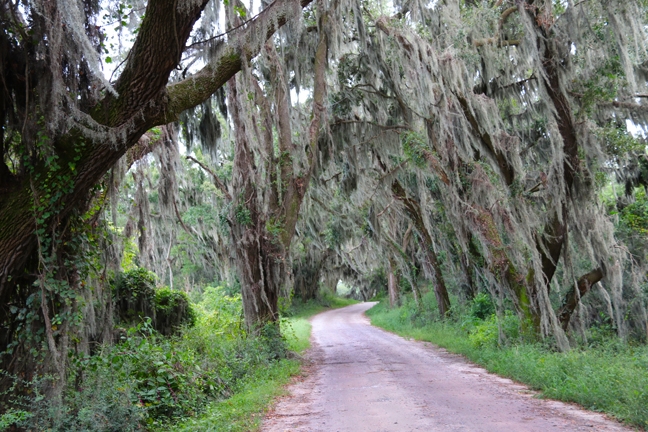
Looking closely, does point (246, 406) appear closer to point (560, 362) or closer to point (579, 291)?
point (560, 362)

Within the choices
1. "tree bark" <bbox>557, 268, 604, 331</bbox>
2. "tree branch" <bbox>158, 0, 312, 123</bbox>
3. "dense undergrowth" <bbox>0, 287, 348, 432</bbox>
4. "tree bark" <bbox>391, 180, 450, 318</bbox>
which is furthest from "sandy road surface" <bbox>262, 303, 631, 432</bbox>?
"tree bark" <bbox>391, 180, 450, 318</bbox>

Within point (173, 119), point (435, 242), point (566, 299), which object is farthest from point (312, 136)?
point (435, 242)

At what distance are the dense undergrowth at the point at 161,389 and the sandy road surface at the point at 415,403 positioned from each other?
1.62 ft

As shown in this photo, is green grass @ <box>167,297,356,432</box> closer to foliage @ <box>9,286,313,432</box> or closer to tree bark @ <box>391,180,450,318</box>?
foliage @ <box>9,286,313,432</box>

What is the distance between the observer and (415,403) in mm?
6012

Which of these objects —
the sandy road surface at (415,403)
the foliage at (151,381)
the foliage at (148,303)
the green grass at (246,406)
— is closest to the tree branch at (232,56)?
the foliage at (151,381)

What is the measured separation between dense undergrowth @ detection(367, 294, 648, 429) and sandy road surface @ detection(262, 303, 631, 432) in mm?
220

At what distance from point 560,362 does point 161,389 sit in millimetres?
5379

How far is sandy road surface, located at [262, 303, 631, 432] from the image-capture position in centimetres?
499

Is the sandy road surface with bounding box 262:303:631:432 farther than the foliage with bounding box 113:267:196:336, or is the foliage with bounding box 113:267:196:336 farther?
the foliage with bounding box 113:267:196:336

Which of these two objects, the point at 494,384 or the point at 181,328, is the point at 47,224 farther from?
the point at 494,384

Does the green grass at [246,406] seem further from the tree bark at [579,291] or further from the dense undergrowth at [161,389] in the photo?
the tree bark at [579,291]

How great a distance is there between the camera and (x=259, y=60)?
10.4 meters

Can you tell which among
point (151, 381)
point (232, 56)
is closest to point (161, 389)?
point (151, 381)
